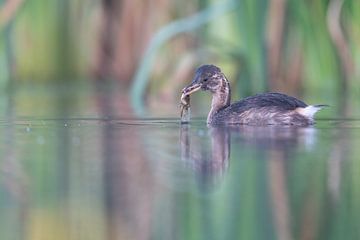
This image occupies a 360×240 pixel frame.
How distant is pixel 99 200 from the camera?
4934 millimetres

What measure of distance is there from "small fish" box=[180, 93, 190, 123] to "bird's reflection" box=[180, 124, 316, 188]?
272mm

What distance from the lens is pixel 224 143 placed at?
7145 mm

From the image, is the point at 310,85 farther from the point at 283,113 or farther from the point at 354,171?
the point at 354,171

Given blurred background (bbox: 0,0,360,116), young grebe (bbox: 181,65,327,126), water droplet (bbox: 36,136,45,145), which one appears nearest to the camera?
water droplet (bbox: 36,136,45,145)

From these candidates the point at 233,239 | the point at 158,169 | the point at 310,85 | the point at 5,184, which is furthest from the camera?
the point at 310,85

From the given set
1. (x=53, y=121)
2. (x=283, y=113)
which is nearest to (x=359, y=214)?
(x=283, y=113)

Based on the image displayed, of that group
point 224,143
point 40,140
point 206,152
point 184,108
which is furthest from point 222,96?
point 206,152

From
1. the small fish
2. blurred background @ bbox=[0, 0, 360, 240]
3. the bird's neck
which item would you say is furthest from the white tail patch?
the bird's neck

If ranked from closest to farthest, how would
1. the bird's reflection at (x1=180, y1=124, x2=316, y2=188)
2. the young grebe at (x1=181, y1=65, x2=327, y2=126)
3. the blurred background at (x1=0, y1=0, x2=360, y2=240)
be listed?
the blurred background at (x1=0, y1=0, x2=360, y2=240) < the bird's reflection at (x1=180, y1=124, x2=316, y2=188) < the young grebe at (x1=181, y1=65, x2=327, y2=126)

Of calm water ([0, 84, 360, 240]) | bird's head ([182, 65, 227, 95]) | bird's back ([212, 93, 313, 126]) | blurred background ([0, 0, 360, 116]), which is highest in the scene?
blurred background ([0, 0, 360, 116])

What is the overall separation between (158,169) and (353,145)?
4.96 feet

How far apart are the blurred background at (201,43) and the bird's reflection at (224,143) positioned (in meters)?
1.59

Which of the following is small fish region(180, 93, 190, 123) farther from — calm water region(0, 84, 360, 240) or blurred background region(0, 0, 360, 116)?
calm water region(0, 84, 360, 240)

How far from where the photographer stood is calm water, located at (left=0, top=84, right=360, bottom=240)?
14.6 feet
